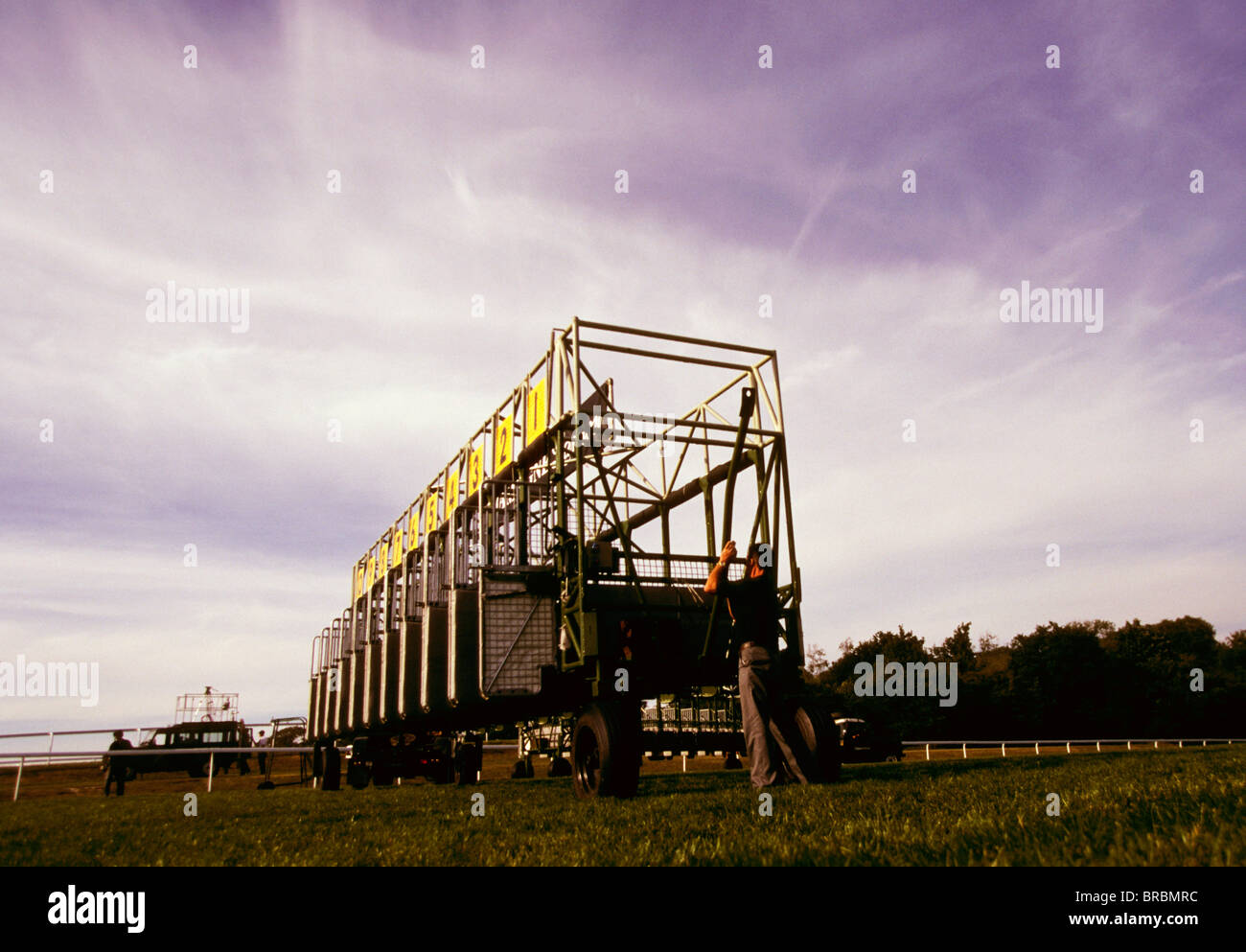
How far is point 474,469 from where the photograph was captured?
59.6ft

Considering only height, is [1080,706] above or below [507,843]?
below

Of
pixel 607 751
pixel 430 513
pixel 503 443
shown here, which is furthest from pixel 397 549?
pixel 607 751

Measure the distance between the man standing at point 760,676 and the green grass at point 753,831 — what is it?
0.63m

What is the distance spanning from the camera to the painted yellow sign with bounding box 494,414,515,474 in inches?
630

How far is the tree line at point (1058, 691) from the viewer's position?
49.7 m

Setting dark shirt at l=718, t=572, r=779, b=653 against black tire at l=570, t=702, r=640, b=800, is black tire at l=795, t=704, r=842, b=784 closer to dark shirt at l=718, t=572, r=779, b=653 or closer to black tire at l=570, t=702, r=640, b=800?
dark shirt at l=718, t=572, r=779, b=653

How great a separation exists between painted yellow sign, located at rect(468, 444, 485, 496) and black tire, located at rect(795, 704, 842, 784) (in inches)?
390

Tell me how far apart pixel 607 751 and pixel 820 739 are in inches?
97.8

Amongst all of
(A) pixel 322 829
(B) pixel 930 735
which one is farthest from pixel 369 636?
(B) pixel 930 735

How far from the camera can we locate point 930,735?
48156 mm

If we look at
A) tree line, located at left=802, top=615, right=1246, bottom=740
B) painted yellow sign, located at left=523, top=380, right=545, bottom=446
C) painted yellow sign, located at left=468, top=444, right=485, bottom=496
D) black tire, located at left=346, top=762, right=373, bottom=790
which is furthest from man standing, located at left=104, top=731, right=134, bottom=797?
tree line, located at left=802, top=615, right=1246, bottom=740
